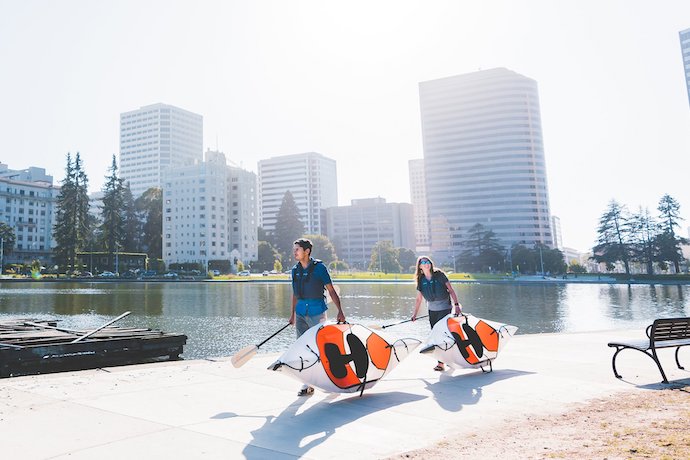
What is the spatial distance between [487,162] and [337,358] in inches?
6487

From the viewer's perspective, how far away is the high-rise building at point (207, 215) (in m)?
128

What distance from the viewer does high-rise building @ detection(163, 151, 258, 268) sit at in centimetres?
12781

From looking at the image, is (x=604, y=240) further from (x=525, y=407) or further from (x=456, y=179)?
(x=525, y=407)

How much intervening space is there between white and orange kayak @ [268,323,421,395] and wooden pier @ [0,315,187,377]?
7575 millimetres

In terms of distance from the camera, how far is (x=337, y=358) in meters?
6.18

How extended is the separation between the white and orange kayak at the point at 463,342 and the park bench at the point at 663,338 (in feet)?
6.17

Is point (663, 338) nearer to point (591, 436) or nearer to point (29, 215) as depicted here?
point (591, 436)

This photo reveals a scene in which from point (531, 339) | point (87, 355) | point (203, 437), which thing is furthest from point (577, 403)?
point (87, 355)

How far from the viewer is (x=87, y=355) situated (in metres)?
11.2

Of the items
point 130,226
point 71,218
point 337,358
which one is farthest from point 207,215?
point 337,358

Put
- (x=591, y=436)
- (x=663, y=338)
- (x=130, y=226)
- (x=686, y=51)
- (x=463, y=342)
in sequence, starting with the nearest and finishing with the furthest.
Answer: (x=591, y=436) < (x=663, y=338) < (x=463, y=342) < (x=130, y=226) < (x=686, y=51)

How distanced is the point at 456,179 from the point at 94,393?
165512 mm

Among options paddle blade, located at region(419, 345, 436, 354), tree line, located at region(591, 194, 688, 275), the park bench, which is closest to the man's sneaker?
paddle blade, located at region(419, 345, 436, 354)

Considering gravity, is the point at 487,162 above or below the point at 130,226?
above
